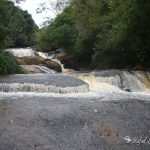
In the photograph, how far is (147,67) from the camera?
2612 centimetres

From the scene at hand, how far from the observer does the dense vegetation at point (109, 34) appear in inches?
992

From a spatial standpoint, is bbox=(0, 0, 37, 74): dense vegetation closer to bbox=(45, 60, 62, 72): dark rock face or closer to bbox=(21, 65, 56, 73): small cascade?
bbox=(21, 65, 56, 73): small cascade

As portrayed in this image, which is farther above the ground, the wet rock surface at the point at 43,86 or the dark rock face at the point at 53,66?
the dark rock face at the point at 53,66

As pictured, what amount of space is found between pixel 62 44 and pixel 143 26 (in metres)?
11.2

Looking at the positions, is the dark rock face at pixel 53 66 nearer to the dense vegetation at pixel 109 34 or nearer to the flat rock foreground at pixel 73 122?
the dense vegetation at pixel 109 34

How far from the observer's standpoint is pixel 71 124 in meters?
10.7

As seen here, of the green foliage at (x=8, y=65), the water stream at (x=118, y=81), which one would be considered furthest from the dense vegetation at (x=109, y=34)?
the green foliage at (x=8, y=65)

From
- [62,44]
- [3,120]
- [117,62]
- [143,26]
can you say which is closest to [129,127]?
[3,120]

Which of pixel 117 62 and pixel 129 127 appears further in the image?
pixel 117 62

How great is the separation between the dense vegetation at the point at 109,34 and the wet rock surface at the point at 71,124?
39.7 ft

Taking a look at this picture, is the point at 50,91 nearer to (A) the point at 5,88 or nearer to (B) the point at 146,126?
(A) the point at 5,88

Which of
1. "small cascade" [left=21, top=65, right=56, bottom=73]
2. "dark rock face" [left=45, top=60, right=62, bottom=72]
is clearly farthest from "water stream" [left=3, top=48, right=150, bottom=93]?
"dark rock face" [left=45, top=60, right=62, bottom=72]

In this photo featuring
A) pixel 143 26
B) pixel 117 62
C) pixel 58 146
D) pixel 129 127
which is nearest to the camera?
pixel 58 146

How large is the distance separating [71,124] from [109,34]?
17.6 metres
